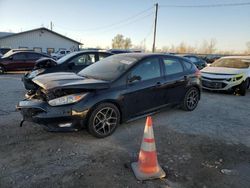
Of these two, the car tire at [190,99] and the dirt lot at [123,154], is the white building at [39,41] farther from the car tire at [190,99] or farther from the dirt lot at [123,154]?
the car tire at [190,99]

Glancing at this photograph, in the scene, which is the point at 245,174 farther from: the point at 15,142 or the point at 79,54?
the point at 79,54

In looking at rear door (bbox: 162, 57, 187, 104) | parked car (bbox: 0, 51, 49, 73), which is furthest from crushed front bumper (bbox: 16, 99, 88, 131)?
parked car (bbox: 0, 51, 49, 73)

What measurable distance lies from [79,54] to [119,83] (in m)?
4.07

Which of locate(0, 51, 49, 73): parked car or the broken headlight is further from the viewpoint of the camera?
locate(0, 51, 49, 73): parked car

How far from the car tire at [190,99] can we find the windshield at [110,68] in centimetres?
200

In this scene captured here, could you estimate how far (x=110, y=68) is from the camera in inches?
186

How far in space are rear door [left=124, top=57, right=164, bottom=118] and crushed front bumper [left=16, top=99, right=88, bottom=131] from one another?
1.01 meters

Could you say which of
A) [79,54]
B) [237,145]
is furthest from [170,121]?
[79,54]

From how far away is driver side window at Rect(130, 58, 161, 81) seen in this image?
4.51 metres

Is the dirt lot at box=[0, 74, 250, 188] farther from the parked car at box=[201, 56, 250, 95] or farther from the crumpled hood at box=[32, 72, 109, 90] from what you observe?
the parked car at box=[201, 56, 250, 95]

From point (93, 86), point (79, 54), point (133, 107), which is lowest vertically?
point (133, 107)

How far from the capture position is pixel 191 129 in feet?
15.5

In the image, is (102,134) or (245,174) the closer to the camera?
(245,174)

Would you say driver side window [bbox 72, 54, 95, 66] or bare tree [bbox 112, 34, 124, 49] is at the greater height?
bare tree [bbox 112, 34, 124, 49]
